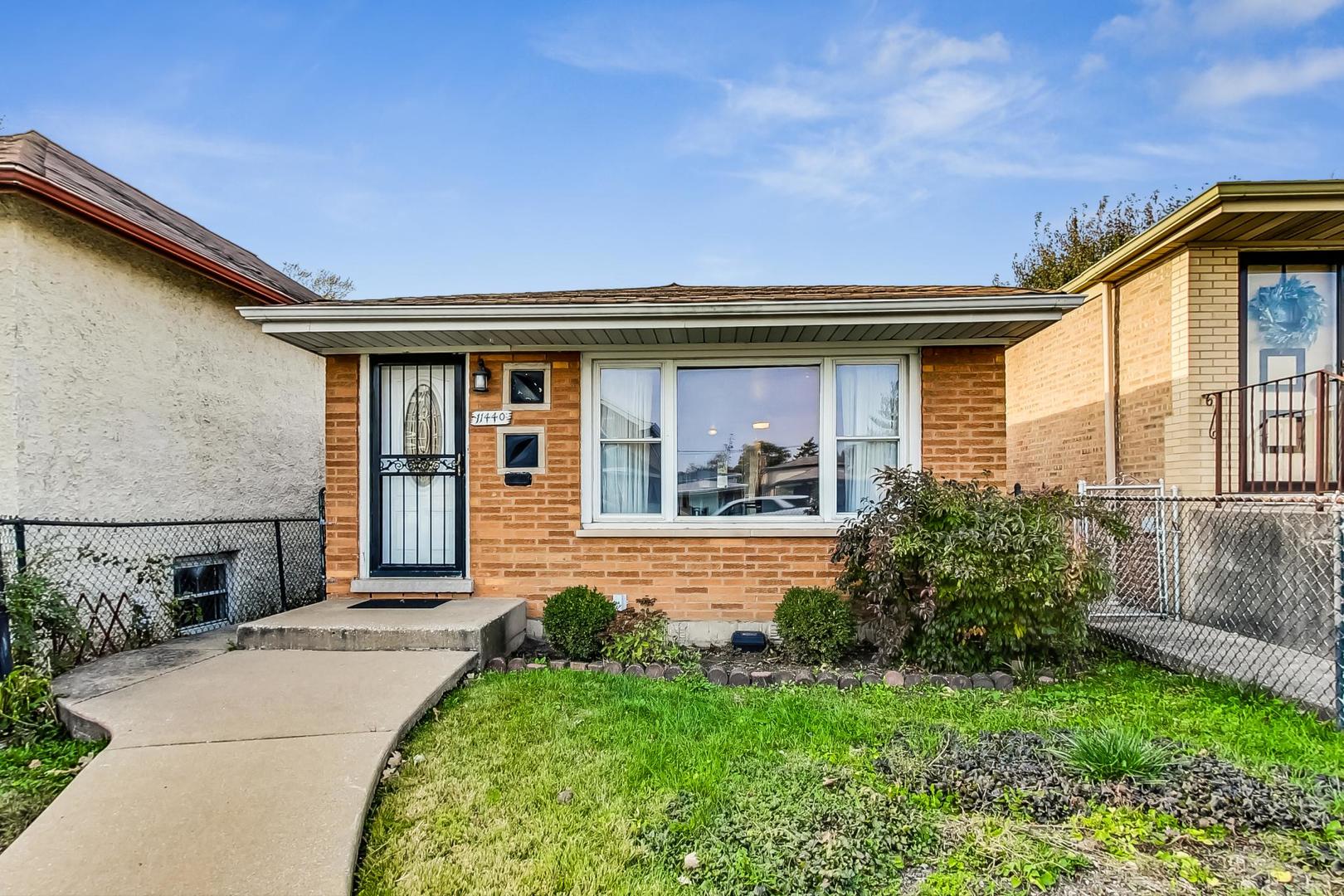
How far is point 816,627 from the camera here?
485cm

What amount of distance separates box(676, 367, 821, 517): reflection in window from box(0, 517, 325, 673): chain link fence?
4.45 metres

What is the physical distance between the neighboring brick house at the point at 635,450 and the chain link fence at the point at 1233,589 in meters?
1.83

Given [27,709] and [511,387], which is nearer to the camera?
[27,709]

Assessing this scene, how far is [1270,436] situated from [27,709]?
31.8ft

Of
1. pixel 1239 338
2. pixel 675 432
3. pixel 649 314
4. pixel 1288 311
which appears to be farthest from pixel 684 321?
pixel 1288 311

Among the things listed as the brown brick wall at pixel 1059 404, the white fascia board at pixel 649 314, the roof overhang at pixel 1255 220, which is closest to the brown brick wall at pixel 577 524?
the white fascia board at pixel 649 314

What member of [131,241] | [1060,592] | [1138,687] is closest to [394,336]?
[131,241]

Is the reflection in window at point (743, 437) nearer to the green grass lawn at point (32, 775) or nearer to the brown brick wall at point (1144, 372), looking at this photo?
the brown brick wall at point (1144, 372)

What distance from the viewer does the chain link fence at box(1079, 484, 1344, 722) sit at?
434 centimetres

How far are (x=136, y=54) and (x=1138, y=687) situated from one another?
14135 mm

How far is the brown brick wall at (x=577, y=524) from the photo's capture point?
18.3 ft

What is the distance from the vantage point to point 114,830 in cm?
242

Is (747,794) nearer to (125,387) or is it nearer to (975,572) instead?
(975,572)

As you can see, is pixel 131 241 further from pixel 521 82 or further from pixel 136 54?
pixel 521 82
